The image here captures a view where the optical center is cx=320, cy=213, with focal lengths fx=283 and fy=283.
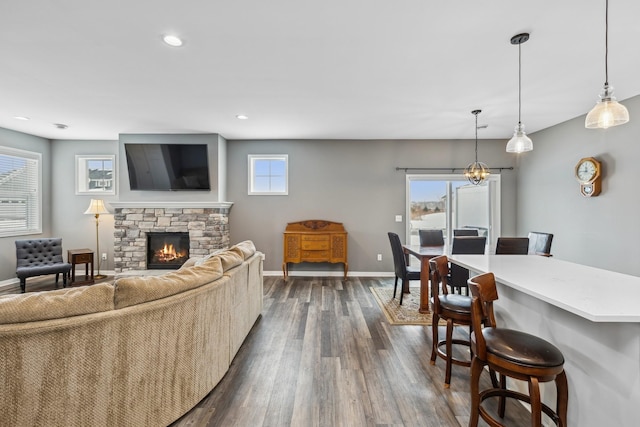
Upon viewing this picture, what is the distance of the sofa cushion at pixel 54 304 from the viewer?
1289mm

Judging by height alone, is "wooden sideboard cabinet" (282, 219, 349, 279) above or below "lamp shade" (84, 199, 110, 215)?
below

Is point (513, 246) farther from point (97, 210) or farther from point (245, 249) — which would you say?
point (97, 210)

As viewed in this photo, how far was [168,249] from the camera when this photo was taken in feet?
17.6

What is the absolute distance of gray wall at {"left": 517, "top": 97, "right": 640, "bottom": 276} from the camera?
3566mm

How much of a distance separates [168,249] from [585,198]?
6.95 meters

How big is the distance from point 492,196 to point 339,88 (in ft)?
13.8

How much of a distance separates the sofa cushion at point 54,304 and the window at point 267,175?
13.8ft

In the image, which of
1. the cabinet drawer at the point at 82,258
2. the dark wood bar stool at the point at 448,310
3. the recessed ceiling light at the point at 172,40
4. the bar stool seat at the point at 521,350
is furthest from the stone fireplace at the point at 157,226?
the bar stool seat at the point at 521,350

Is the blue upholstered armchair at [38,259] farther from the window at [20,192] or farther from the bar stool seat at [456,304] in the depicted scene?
A: the bar stool seat at [456,304]

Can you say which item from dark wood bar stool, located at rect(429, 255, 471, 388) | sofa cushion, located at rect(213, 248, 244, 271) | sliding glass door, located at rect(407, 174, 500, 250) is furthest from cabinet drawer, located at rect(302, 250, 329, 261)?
dark wood bar stool, located at rect(429, 255, 471, 388)

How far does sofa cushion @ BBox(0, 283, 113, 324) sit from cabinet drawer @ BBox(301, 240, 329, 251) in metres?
3.68

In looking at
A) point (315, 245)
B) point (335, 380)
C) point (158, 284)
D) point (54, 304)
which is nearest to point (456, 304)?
point (335, 380)

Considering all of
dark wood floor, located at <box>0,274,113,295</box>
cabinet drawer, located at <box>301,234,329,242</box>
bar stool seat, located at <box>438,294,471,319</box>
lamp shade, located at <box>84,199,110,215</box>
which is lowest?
dark wood floor, located at <box>0,274,113,295</box>

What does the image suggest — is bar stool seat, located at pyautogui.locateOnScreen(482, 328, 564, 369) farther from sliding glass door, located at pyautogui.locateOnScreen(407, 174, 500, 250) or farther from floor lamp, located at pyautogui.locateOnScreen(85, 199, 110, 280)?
floor lamp, located at pyautogui.locateOnScreen(85, 199, 110, 280)
